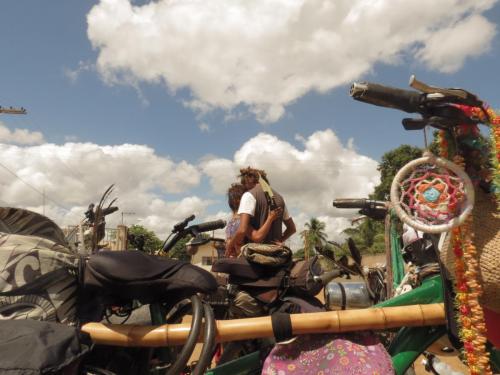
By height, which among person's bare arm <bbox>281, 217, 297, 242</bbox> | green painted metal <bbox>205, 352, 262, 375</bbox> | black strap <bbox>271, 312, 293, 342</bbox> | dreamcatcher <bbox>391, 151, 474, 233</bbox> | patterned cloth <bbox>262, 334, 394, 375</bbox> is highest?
person's bare arm <bbox>281, 217, 297, 242</bbox>

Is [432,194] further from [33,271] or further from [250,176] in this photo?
[250,176]

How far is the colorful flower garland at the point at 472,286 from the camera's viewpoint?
4.50ft

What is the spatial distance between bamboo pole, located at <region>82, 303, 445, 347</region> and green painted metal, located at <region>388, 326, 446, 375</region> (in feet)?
0.47

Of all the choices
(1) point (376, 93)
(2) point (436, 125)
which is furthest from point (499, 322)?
(1) point (376, 93)

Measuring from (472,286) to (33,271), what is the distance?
153 centimetres

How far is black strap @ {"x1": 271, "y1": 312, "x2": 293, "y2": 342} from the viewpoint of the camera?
148 centimetres

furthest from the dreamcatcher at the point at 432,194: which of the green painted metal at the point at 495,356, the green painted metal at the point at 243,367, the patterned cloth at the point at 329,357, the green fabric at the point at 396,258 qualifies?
the green fabric at the point at 396,258

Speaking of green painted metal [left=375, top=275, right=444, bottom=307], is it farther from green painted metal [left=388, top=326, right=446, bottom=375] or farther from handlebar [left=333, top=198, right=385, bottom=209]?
handlebar [left=333, top=198, right=385, bottom=209]

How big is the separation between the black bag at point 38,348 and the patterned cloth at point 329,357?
72 cm

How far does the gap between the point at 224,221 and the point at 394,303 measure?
176 cm

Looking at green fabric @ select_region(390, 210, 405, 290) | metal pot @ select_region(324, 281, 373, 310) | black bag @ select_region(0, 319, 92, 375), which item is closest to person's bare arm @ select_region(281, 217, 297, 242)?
green fabric @ select_region(390, 210, 405, 290)

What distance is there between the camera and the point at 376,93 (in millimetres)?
1324

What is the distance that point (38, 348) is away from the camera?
120 cm

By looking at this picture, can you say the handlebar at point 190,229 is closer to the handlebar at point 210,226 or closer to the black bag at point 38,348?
the handlebar at point 210,226
